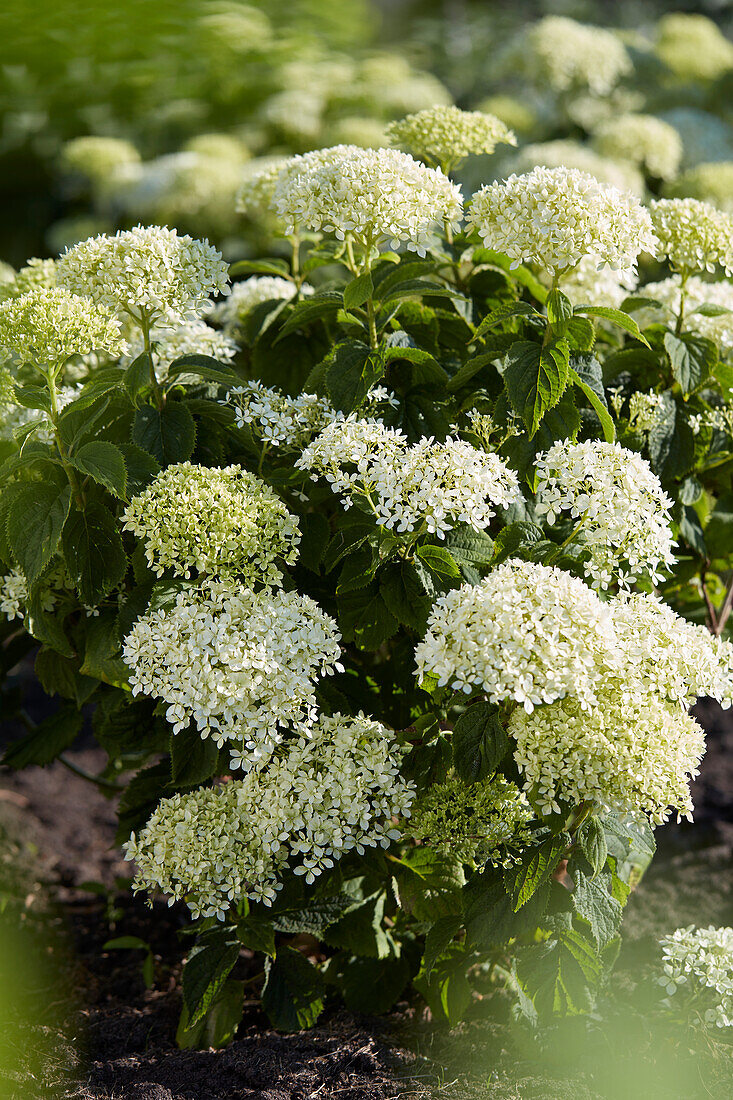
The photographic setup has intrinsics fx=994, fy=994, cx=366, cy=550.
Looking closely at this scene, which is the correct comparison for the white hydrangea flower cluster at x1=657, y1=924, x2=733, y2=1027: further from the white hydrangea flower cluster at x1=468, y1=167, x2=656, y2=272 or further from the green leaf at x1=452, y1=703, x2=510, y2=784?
the white hydrangea flower cluster at x1=468, y1=167, x2=656, y2=272

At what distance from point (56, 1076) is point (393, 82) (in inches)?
243

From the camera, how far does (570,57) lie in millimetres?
5715

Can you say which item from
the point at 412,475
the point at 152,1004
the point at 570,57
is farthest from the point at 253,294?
the point at 570,57

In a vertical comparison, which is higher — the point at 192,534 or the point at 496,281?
the point at 496,281

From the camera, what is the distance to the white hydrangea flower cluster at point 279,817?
183 centimetres

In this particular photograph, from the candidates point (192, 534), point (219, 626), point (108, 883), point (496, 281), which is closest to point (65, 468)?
point (192, 534)

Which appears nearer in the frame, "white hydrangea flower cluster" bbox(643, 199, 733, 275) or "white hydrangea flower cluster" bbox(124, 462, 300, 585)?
"white hydrangea flower cluster" bbox(124, 462, 300, 585)

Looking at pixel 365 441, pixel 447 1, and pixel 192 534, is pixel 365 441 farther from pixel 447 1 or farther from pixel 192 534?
pixel 447 1

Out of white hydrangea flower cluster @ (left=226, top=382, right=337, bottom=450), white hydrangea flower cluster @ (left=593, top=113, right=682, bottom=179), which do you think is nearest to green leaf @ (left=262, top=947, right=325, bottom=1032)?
white hydrangea flower cluster @ (left=226, top=382, right=337, bottom=450)

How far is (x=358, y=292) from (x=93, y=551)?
0.72 meters

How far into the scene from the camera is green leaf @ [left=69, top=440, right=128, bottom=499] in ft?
5.76

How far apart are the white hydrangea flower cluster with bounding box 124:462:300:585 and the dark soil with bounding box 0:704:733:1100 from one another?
3.58 feet

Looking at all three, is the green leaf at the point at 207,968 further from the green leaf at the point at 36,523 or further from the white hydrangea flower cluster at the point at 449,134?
the white hydrangea flower cluster at the point at 449,134

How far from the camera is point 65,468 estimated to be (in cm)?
192
